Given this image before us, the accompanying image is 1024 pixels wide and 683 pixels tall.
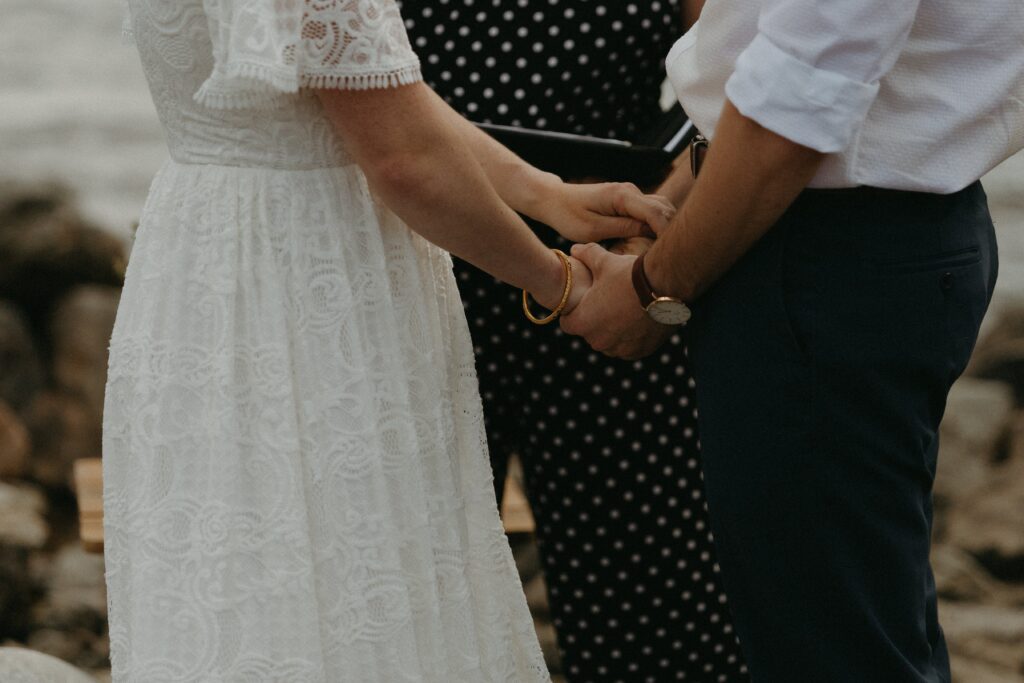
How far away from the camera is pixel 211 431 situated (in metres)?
1.34

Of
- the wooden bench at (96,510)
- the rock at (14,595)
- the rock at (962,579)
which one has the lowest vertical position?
the rock at (962,579)

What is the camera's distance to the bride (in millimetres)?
1338

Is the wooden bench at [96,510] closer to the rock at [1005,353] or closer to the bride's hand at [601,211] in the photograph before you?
the bride's hand at [601,211]

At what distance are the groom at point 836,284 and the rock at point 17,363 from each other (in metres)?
2.99

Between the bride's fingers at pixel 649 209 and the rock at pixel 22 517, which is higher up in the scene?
the bride's fingers at pixel 649 209

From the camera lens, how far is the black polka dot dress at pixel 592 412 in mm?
1796

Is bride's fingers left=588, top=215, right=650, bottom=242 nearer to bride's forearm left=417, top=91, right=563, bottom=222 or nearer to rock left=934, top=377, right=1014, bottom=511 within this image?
bride's forearm left=417, top=91, right=563, bottom=222

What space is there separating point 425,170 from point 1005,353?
313cm

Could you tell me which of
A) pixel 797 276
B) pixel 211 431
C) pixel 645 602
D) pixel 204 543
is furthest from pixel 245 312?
pixel 645 602

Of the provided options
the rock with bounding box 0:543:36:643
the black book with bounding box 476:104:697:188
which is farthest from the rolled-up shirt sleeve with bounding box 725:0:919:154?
the rock with bounding box 0:543:36:643

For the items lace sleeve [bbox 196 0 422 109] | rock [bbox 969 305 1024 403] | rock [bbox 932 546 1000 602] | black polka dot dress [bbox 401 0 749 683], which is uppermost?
lace sleeve [bbox 196 0 422 109]

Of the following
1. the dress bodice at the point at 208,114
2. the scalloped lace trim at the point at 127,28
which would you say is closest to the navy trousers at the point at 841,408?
the dress bodice at the point at 208,114

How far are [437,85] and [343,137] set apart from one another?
0.54 metres

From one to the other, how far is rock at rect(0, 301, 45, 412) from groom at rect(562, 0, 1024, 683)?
2993mm
